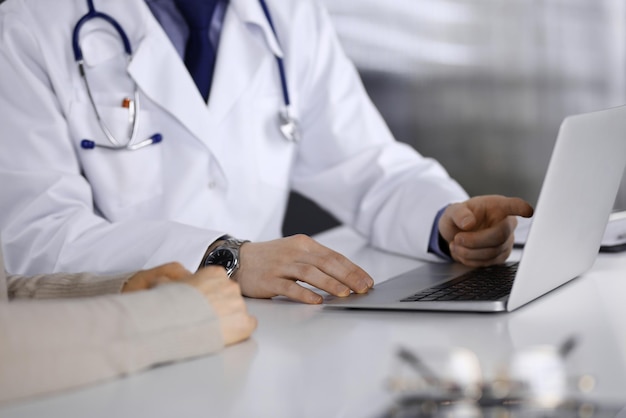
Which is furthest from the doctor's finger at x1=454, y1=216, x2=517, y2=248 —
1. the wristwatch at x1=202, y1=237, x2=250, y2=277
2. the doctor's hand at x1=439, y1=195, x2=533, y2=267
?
the wristwatch at x1=202, y1=237, x2=250, y2=277

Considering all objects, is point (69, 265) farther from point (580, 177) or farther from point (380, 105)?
point (380, 105)

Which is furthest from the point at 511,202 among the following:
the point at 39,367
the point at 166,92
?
the point at 39,367

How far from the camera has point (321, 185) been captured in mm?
1822

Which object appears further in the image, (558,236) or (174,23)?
(174,23)

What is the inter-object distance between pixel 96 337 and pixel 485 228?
2.49ft

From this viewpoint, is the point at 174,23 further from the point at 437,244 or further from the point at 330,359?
the point at 330,359

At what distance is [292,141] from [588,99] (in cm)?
201

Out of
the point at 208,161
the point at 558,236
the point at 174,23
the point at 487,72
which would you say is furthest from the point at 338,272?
the point at 487,72

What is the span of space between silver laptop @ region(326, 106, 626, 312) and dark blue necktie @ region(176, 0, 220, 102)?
0.66 m

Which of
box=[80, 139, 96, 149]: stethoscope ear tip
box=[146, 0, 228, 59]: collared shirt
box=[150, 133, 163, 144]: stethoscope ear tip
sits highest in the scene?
box=[146, 0, 228, 59]: collared shirt

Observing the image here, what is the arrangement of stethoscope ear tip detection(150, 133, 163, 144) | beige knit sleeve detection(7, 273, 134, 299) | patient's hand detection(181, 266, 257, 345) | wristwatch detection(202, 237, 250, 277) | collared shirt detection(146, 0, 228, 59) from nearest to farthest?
patient's hand detection(181, 266, 257, 345)
beige knit sleeve detection(7, 273, 134, 299)
wristwatch detection(202, 237, 250, 277)
stethoscope ear tip detection(150, 133, 163, 144)
collared shirt detection(146, 0, 228, 59)

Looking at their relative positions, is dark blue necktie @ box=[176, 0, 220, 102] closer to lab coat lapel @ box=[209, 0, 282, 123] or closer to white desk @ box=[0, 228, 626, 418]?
lab coat lapel @ box=[209, 0, 282, 123]

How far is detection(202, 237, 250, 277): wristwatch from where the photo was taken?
47.5 inches

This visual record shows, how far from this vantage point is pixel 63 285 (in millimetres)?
1076
